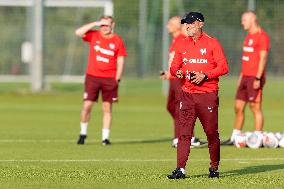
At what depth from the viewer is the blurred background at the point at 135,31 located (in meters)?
36.8

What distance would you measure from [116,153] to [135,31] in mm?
19673

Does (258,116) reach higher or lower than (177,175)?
lower

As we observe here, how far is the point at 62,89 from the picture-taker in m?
37.7

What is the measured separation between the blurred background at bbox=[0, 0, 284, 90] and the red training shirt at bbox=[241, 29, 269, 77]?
1537 cm

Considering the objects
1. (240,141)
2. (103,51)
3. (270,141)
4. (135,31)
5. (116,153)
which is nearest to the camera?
(116,153)

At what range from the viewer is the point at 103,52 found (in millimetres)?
20234

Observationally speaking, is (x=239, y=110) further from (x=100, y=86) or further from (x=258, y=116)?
(x=100, y=86)

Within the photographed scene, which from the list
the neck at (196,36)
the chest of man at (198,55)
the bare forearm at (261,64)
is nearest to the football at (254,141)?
the bare forearm at (261,64)

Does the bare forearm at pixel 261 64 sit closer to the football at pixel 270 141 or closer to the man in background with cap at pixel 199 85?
the football at pixel 270 141

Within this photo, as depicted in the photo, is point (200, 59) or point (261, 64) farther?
point (261, 64)

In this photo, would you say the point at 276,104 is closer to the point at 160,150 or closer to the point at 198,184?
the point at 160,150

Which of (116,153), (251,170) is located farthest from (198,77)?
(116,153)

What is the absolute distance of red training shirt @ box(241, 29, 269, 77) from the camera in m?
20.6

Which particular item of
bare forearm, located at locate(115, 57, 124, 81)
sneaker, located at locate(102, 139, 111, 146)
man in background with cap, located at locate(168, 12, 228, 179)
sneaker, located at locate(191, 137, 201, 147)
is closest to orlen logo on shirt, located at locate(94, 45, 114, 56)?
bare forearm, located at locate(115, 57, 124, 81)
